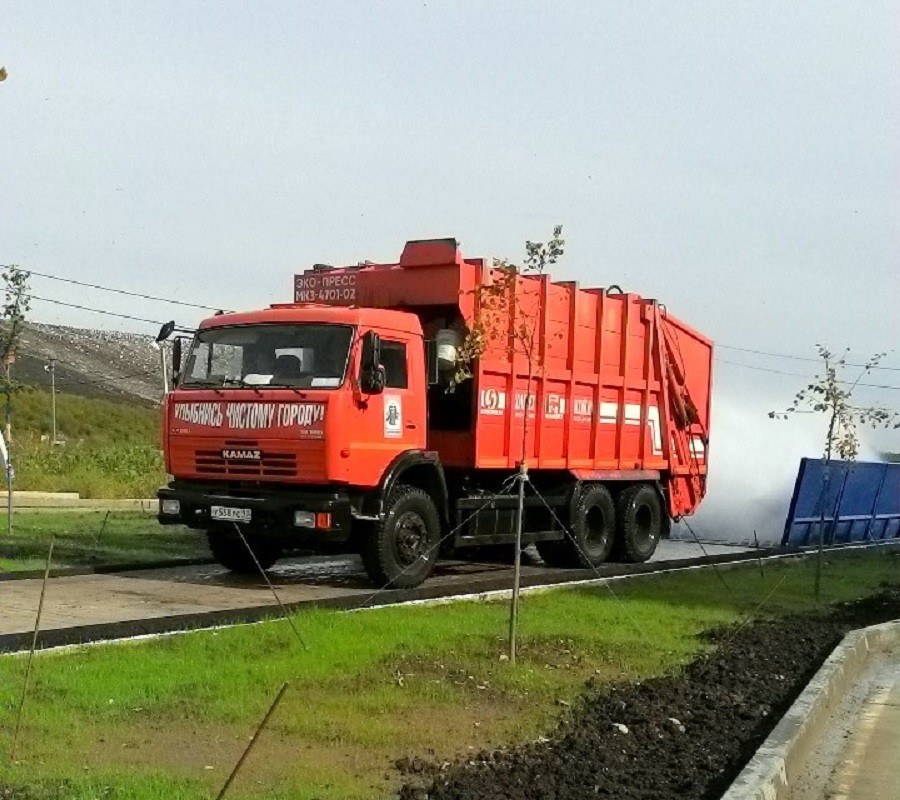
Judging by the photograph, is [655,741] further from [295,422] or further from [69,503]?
[69,503]

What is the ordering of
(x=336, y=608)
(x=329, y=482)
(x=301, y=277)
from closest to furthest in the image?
1. (x=336, y=608)
2. (x=329, y=482)
3. (x=301, y=277)

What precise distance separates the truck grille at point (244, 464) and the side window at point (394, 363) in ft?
4.36

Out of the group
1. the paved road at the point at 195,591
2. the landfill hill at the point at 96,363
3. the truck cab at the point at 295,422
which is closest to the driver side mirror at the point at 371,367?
the truck cab at the point at 295,422

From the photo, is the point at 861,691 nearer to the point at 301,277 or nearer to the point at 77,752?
the point at 77,752

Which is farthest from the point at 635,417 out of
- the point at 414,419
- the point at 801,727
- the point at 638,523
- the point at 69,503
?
the point at 69,503

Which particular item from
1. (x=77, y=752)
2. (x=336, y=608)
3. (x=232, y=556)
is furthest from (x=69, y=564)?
(x=77, y=752)

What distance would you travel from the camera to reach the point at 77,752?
5.51 meters

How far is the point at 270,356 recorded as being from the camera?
12.2 meters

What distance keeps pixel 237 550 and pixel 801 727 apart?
8.13m

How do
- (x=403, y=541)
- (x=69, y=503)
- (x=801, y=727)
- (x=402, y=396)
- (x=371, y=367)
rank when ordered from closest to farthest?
(x=801, y=727) → (x=371, y=367) → (x=403, y=541) → (x=402, y=396) → (x=69, y=503)

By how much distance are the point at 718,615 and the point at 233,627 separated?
465cm

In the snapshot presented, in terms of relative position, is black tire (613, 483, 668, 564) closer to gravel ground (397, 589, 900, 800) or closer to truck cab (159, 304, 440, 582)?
truck cab (159, 304, 440, 582)

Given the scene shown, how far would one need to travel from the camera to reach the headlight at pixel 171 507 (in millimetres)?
12328

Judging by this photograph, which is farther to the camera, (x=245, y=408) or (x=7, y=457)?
(x=7, y=457)
